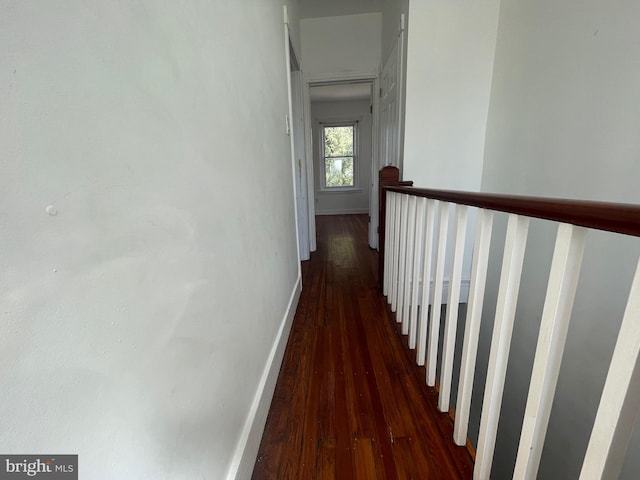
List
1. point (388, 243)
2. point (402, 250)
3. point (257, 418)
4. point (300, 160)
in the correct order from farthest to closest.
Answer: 1. point (300, 160)
2. point (388, 243)
3. point (402, 250)
4. point (257, 418)

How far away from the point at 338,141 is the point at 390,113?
3777 mm

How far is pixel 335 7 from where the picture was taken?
2852 millimetres

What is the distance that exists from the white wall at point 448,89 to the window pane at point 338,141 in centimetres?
431

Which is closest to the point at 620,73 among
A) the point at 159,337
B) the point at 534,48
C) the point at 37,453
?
the point at 534,48

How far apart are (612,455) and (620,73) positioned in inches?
61.8

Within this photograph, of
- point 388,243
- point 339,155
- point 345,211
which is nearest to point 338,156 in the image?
point 339,155

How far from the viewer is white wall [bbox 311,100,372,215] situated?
6062 mm

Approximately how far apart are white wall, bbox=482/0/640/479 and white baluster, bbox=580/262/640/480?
1.09 metres

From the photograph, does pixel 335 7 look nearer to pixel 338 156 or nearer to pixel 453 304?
A: pixel 453 304

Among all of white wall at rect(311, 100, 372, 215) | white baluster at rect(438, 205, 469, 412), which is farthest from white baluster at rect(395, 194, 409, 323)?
white wall at rect(311, 100, 372, 215)

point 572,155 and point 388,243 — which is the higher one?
point 572,155

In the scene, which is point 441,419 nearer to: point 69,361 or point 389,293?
point 389,293

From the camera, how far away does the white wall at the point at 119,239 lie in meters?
0.31

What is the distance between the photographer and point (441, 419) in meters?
1.15
